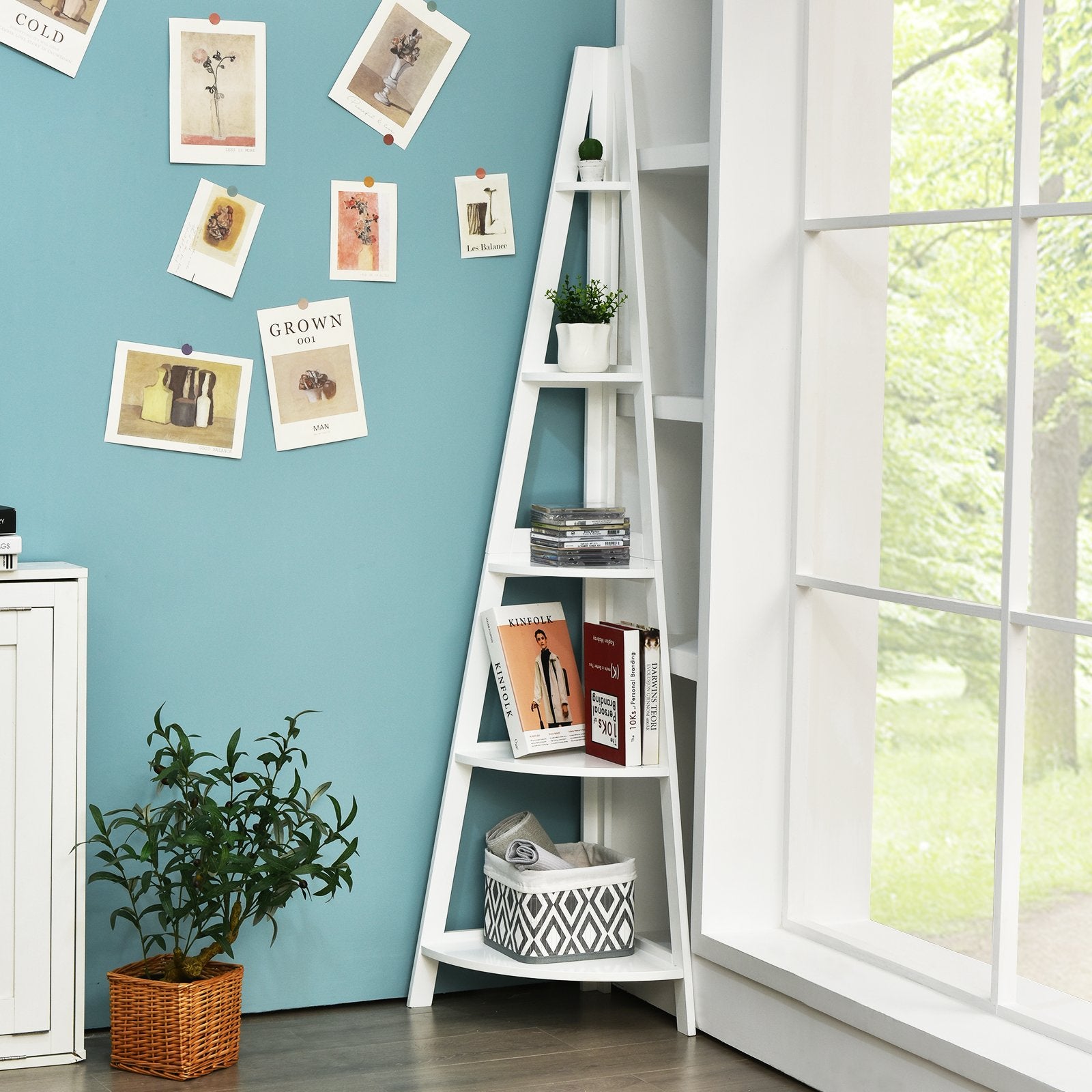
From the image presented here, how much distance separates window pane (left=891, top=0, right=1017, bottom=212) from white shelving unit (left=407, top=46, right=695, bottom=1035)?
5158 mm

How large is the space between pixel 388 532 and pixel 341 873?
719mm

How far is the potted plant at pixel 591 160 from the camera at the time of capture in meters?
3.02

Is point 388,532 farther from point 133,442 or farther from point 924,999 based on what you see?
point 924,999

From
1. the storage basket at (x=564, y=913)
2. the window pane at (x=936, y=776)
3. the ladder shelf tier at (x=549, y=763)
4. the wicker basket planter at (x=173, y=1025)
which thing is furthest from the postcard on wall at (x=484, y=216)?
the window pane at (x=936, y=776)

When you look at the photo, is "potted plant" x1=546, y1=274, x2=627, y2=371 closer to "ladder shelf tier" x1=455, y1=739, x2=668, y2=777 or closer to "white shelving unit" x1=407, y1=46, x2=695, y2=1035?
"white shelving unit" x1=407, y1=46, x2=695, y2=1035

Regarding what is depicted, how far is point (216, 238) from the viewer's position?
2.84 meters

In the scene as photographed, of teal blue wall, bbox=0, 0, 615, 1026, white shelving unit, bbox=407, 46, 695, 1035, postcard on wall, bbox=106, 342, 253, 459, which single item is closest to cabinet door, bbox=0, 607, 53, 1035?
teal blue wall, bbox=0, 0, 615, 1026

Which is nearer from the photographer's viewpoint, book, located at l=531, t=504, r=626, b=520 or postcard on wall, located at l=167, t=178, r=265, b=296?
postcard on wall, located at l=167, t=178, r=265, b=296

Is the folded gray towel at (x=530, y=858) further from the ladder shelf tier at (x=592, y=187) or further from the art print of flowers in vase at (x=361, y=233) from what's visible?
the ladder shelf tier at (x=592, y=187)

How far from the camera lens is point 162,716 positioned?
9.37ft

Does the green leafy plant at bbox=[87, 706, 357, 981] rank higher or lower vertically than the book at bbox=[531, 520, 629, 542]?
lower

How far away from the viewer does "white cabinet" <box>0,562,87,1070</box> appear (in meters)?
2.56

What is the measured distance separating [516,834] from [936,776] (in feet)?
18.6

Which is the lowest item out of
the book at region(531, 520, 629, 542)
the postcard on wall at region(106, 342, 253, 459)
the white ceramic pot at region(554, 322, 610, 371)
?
the book at region(531, 520, 629, 542)
